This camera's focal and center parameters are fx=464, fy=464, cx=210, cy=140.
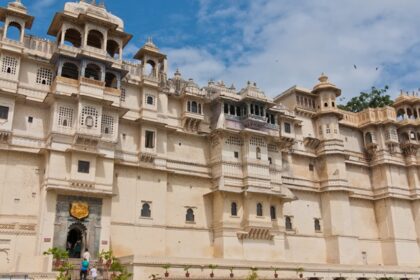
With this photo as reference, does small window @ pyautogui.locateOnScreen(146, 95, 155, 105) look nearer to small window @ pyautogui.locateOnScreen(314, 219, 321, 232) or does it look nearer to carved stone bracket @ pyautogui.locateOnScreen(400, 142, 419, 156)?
small window @ pyautogui.locateOnScreen(314, 219, 321, 232)

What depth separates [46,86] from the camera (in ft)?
96.3

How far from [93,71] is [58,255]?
12.9 metres

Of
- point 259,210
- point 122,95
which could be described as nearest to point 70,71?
point 122,95

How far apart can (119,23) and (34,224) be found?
14861 mm

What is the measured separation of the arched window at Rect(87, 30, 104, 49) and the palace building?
0.16 meters

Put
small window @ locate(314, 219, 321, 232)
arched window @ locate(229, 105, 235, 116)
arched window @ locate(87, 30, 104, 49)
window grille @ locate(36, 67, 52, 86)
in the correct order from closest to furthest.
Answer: window grille @ locate(36, 67, 52, 86)
arched window @ locate(87, 30, 104, 49)
arched window @ locate(229, 105, 235, 116)
small window @ locate(314, 219, 321, 232)

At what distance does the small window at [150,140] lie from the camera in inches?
1245

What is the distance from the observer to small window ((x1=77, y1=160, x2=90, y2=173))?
89.4 feet

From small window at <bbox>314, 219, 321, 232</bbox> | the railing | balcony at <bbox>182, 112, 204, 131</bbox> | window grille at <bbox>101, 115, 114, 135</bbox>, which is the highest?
the railing

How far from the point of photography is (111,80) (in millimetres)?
31328

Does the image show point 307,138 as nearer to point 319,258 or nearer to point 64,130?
point 319,258

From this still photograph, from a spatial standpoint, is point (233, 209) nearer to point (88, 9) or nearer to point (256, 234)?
point (256, 234)

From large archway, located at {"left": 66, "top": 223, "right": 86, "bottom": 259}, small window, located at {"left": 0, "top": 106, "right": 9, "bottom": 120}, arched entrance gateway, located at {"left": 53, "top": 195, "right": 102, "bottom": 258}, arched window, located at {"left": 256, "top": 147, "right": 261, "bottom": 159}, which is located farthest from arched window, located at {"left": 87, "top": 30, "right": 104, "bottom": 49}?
arched window, located at {"left": 256, "top": 147, "right": 261, "bottom": 159}

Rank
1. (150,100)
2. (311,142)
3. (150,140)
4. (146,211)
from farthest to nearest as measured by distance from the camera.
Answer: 1. (311,142)
2. (150,100)
3. (150,140)
4. (146,211)
